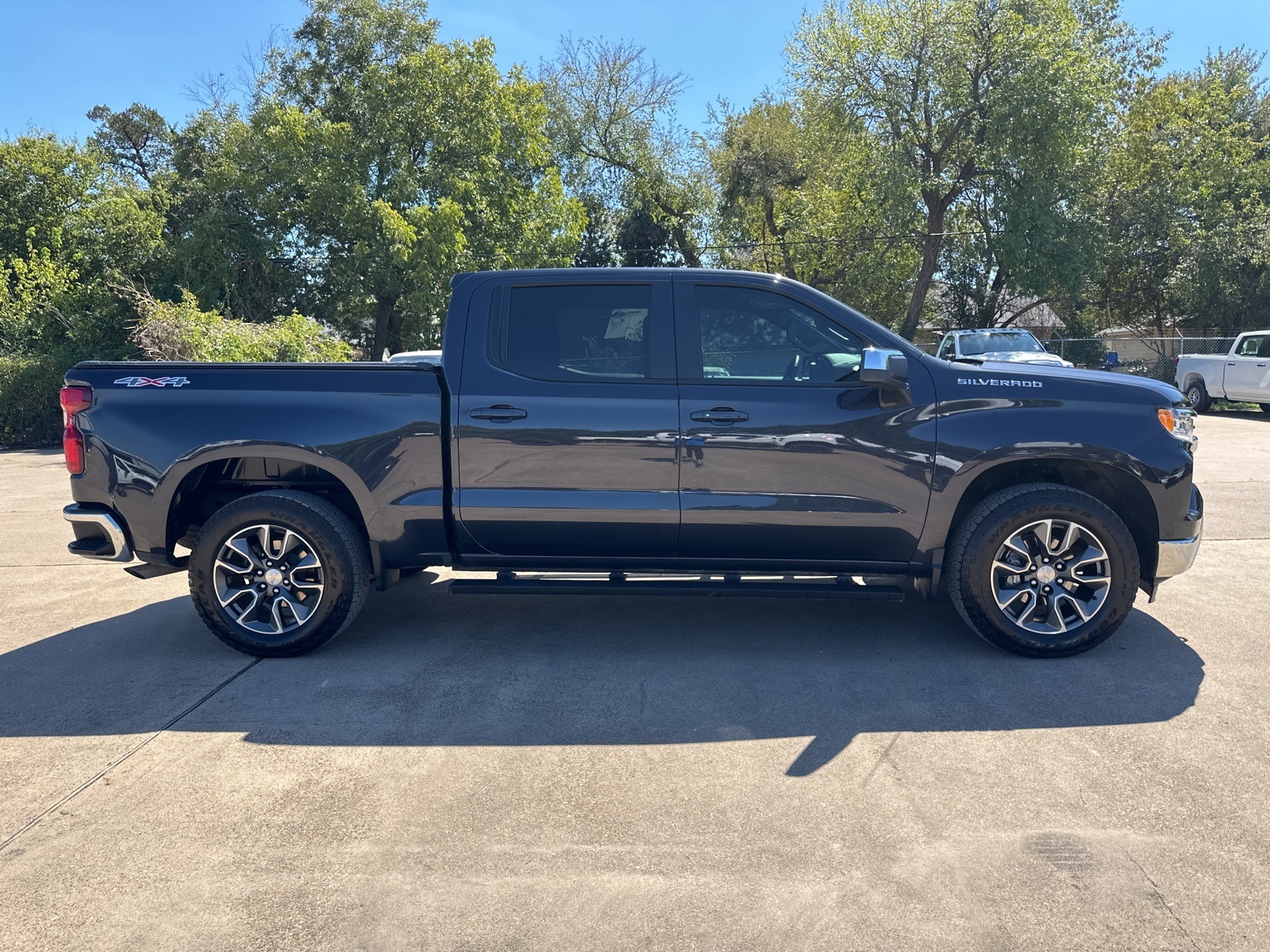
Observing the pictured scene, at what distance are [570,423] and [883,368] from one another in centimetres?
158

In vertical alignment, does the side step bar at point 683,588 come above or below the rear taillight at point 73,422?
below

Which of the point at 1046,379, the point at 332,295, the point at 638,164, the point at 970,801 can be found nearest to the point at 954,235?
the point at 638,164

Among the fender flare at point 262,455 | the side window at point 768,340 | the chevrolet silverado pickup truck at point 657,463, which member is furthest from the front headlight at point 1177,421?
the fender flare at point 262,455

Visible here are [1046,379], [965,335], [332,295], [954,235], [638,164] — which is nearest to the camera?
[1046,379]

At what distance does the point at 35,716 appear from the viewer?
4.46 metres

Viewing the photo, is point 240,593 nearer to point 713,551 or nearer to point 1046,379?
point 713,551

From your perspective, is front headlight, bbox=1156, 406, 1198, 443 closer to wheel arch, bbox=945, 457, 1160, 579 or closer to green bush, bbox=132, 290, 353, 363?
wheel arch, bbox=945, 457, 1160, 579

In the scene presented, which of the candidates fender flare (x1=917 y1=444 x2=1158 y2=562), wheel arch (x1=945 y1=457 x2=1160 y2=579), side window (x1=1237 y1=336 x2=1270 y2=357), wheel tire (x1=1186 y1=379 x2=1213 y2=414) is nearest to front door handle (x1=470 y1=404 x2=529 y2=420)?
fender flare (x1=917 y1=444 x2=1158 y2=562)

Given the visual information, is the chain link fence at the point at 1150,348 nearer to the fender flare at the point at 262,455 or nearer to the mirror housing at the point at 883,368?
the mirror housing at the point at 883,368

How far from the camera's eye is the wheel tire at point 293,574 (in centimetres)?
512

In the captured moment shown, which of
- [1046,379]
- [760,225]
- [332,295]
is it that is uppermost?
[760,225]

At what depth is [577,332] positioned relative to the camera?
5160mm

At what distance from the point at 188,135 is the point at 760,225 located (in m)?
20.8

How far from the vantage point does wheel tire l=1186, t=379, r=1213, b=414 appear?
74.0 feet
